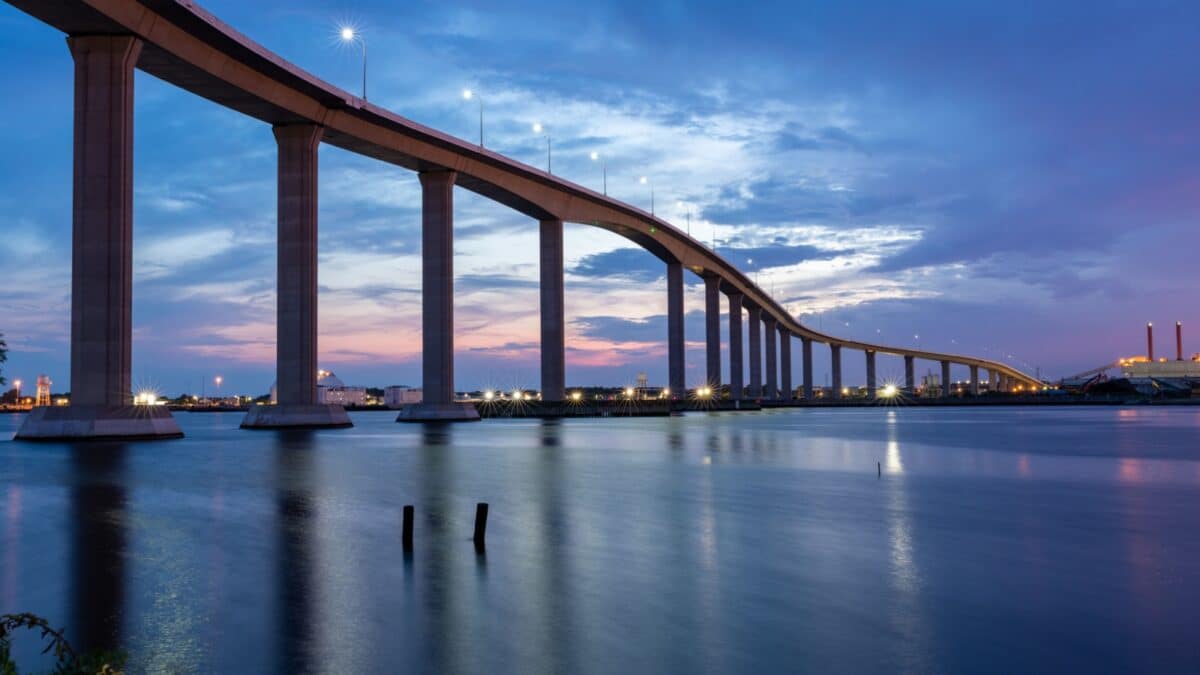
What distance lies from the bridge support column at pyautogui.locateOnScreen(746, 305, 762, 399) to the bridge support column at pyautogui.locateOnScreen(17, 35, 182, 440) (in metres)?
132

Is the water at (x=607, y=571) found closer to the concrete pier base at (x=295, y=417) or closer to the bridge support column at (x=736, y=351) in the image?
the concrete pier base at (x=295, y=417)

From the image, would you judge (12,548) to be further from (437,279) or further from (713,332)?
(713,332)

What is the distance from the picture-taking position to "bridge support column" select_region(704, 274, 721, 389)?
465 ft

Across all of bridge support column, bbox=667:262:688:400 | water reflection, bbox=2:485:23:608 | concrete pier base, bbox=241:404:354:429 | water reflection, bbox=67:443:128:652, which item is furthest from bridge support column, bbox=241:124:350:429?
bridge support column, bbox=667:262:688:400

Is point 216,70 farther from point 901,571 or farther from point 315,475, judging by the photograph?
point 901,571

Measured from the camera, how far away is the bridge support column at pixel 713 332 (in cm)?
14162

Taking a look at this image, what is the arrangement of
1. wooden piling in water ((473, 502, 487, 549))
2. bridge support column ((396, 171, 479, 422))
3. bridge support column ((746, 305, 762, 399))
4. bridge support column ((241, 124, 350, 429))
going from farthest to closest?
bridge support column ((746, 305, 762, 399)) → bridge support column ((396, 171, 479, 422)) → bridge support column ((241, 124, 350, 429)) → wooden piling in water ((473, 502, 487, 549))

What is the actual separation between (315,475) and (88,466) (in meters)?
8.66

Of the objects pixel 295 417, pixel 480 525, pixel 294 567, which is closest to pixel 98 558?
pixel 294 567

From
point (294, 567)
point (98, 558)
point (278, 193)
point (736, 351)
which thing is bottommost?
point (294, 567)

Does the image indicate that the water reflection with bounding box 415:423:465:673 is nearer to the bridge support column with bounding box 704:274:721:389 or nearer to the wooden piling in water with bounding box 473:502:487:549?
the wooden piling in water with bounding box 473:502:487:549

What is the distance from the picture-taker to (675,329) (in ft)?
415

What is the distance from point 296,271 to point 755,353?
390ft

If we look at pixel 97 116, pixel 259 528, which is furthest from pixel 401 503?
pixel 97 116
